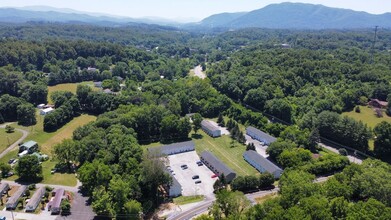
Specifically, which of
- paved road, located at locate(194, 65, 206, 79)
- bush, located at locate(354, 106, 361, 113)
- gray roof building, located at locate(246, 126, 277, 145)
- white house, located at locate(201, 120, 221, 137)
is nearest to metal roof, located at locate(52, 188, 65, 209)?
white house, located at locate(201, 120, 221, 137)

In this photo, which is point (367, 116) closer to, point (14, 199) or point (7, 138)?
point (14, 199)

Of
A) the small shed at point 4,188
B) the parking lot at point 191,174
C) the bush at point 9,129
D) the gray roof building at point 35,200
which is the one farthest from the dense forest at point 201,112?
the small shed at point 4,188

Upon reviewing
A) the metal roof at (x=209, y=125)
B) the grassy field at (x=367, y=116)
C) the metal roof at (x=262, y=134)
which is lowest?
the metal roof at (x=209, y=125)

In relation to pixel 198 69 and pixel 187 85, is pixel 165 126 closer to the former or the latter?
pixel 187 85

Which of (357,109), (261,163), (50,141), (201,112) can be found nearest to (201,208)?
(261,163)

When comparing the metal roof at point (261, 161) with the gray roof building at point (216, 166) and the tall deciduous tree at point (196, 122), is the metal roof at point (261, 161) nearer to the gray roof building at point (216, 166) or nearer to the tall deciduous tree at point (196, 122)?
the gray roof building at point (216, 166)
